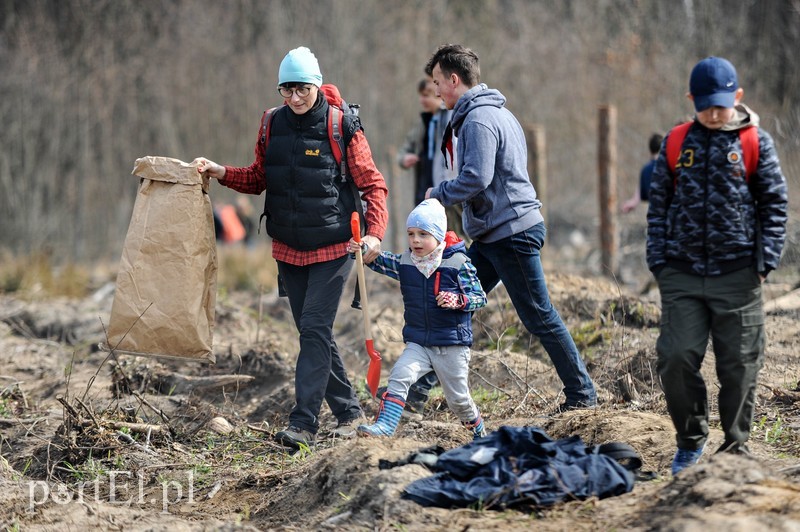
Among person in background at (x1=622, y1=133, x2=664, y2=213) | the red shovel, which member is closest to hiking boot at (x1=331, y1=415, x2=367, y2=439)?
the red shovel

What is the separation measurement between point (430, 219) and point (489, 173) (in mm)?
475

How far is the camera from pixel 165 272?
588cm

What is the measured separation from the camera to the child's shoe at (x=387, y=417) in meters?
5.14

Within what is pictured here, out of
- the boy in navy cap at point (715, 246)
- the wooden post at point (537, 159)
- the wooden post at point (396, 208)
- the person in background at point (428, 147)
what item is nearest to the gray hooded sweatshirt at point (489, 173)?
the boy in navy cap at point (715, 246)

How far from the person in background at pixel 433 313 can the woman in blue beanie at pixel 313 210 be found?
500mm

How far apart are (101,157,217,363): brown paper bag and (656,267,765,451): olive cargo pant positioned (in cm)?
267

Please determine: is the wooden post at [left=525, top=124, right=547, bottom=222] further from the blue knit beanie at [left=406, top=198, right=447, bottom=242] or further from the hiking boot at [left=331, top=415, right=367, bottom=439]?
the blue knit beanie at [left=406, top=198, right=447, bottom=242]

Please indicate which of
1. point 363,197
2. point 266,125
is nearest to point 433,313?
point 363,197

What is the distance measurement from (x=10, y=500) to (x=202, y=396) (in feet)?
8.08

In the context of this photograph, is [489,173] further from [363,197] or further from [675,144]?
[675,144]

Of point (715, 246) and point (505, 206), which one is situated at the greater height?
point (505, 206)

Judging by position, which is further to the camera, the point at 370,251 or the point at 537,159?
the point at 537,159

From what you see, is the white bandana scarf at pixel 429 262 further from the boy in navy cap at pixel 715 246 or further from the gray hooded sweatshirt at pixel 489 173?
the boy in navy cap at pixel 715 246

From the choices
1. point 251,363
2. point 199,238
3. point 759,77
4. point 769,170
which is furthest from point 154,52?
point 769,170
